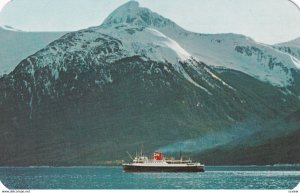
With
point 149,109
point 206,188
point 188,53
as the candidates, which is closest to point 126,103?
point 149,109

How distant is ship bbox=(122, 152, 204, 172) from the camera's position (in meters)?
46.6

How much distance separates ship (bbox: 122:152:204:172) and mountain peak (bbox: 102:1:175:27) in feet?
24.1

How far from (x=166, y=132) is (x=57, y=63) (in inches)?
675

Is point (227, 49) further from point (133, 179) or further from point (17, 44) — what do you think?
point (17, 44)

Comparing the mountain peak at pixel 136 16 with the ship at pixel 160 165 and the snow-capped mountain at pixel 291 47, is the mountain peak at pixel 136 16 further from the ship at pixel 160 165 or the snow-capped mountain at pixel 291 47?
the ship at pixel 160 165

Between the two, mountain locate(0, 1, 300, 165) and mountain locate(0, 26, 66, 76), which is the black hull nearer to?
mountain locate(0, 1, 300, 165)

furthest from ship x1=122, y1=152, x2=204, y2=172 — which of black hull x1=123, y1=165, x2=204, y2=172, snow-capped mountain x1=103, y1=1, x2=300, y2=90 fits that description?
snow-capped mountain x1=103, y1=1, x2=300, y2=90

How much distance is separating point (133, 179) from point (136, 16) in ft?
36.8

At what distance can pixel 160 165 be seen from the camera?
4791 cm

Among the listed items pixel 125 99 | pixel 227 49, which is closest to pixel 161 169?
pixel 125 99

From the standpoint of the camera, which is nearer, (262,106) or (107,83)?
(262,106)

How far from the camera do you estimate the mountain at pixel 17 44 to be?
46.8 metres

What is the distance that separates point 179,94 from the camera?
53.2m

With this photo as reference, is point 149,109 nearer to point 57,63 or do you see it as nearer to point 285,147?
point 285,147
